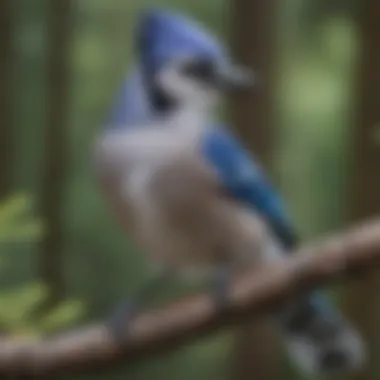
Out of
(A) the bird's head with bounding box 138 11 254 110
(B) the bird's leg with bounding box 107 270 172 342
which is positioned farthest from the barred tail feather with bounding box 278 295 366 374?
(A) the bird's head with bounding box 138 11 254 110

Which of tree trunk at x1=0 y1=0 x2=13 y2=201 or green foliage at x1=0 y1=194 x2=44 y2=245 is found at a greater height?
tree trunk at x1=0 y1=0 x2=13 y2=201

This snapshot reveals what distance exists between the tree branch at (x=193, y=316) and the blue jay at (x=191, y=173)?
2 centimetres

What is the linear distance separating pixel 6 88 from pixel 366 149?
38 cm

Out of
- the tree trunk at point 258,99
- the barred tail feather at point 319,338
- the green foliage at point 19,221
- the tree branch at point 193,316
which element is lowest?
the barred tail feather at point 319,338

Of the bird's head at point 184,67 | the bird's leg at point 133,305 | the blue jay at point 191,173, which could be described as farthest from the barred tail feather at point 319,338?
the bird's head at point 184,67

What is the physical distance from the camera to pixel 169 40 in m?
1.16

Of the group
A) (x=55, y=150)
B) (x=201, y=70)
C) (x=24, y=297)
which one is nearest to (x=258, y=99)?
(x=201, y=70)

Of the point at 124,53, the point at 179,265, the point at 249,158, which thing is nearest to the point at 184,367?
the point at 179,265

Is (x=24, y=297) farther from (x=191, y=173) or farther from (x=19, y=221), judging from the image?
(x=191, y=173)

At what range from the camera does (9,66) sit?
4.01 ft

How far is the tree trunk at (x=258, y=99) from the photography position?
1186mm

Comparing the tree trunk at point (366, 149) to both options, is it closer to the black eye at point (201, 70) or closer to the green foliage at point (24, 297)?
the black eye at point (201, 70)

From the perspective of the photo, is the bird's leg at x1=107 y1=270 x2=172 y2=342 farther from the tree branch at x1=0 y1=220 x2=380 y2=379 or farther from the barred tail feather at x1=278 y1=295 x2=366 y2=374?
the barred tail feather at x1=278 y1=295 x2=366 y2=374

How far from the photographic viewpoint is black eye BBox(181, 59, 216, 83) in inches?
45.6
